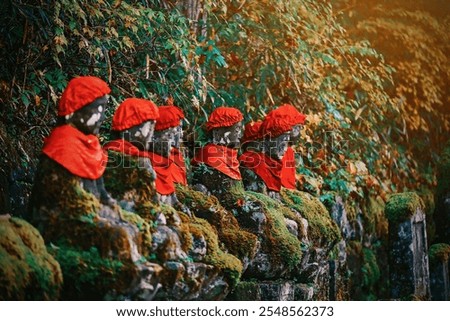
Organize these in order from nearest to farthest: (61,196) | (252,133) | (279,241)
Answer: (61,196)
(279,241)
(252,133)

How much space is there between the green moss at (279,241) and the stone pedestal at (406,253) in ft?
8.25

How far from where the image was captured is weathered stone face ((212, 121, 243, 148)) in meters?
6.88

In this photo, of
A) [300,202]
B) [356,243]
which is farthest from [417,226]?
[300,202]

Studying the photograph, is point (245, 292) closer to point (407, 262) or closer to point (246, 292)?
point (246, 292)

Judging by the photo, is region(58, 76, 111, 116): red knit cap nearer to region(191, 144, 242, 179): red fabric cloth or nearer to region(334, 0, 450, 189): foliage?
region(191, 144, 242, 179): red fabric cloth

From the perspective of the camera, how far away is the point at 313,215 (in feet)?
25.1

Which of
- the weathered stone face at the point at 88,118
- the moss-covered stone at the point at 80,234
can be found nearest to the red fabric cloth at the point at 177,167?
the weathered stone face at the point at 88,118

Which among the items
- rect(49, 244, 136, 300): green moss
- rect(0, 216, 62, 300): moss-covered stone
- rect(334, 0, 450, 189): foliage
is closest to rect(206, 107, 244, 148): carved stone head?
rect(49, 244, 136, 300): green moss

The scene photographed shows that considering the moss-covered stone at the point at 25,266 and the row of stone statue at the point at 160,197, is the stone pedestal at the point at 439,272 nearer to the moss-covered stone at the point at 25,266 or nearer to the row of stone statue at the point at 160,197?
the row of stone statue at the point at 160,197

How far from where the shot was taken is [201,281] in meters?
→ 5.12

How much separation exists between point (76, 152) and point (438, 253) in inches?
271

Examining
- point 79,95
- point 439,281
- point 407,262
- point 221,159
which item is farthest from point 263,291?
point 439,281

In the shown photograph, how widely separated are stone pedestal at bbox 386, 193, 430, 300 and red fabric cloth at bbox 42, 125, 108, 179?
5.04m

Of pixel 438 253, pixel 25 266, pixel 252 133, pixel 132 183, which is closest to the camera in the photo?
pixel 25 266
